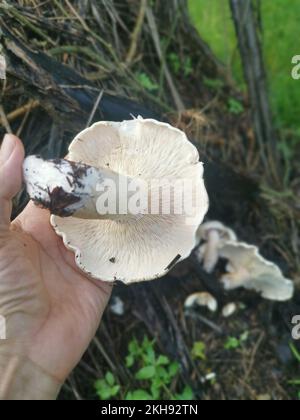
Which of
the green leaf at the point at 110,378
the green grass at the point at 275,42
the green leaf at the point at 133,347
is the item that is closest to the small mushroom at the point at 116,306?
the green leaf at the point at 133,347

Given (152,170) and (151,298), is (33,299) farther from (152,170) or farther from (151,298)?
(151,298)

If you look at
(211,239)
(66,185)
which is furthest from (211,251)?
(66,185)

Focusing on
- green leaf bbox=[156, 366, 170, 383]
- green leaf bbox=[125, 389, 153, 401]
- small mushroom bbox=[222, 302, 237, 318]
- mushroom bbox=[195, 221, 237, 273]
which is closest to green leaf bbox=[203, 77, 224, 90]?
mushroom bbox=[195, 221, 237, 273]

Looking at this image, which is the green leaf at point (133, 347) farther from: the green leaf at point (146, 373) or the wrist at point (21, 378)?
the wrist at point (21, 378)

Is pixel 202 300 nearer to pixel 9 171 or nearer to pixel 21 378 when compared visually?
pixel 21 378

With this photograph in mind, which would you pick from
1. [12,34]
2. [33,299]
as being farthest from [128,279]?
[12,34]
